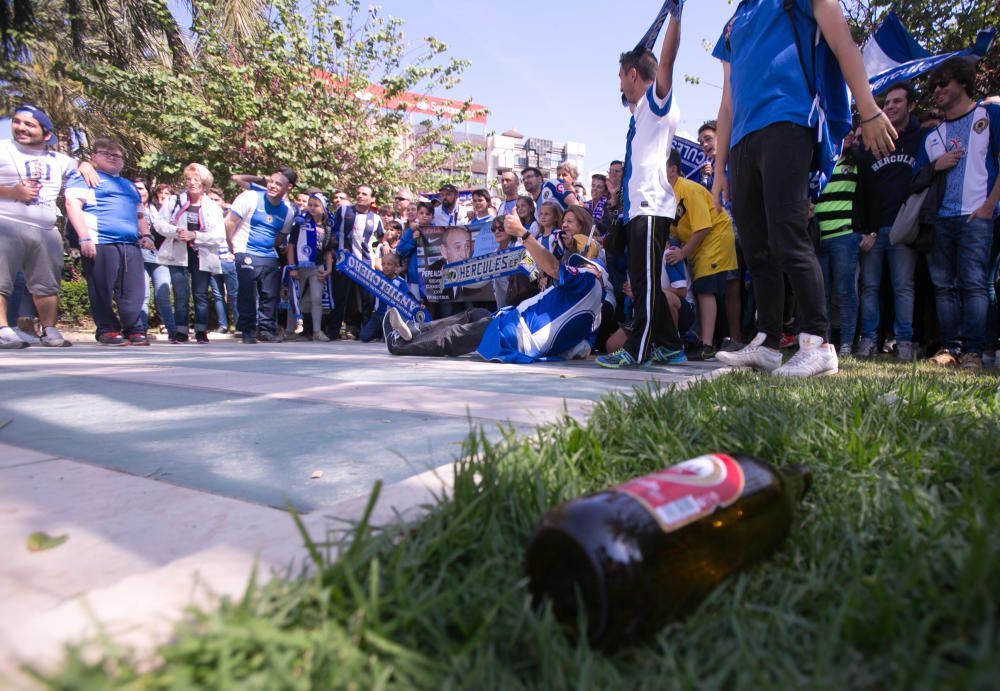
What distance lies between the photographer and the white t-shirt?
5.43 m

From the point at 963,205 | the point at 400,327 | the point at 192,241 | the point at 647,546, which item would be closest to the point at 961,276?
the point at 963,205

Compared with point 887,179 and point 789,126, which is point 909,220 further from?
point 789,126

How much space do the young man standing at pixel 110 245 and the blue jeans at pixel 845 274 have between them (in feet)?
22.9

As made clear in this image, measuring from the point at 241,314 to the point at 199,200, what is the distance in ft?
5.07

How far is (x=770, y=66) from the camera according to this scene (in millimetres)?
3127

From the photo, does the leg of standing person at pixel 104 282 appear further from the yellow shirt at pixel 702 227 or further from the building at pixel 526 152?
the building at pixel 526 152

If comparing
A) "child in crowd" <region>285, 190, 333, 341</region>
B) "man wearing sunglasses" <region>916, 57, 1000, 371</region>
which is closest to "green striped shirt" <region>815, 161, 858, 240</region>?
"man wearing sunglasses" <region>916, 57, 1000, 371</region>

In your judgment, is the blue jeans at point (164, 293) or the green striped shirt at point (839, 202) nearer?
the green striped shirt at point (839, 202)

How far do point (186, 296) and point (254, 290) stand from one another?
2.73ft

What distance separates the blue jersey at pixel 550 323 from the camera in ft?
16.3

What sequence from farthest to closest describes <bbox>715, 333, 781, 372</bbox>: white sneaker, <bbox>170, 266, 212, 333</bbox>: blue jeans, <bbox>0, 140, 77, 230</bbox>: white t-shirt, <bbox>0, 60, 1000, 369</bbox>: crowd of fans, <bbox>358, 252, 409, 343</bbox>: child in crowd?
1. <bbox>358, 252, 409, 343</bbox>: child in crowd
2. <bbox>170, 266, 212, 333</bbox>: blue jeans
3. <bbox>0, 140, 77, 230</bbox>: white t-shirt
4. <bbox>0, 60, 1000, 369</bbox>: crowd of fans
5. <bbox>715, 333, 781, 372</bbox>: white sneaker

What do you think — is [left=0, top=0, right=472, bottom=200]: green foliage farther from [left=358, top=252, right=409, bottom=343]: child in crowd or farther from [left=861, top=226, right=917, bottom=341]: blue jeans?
[left=861, top=226, right=917, bottom=341]: blue jeans

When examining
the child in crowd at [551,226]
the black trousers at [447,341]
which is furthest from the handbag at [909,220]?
the black trousers at [447,341]

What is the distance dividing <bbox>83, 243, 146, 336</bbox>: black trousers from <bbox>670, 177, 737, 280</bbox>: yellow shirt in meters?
5.75
